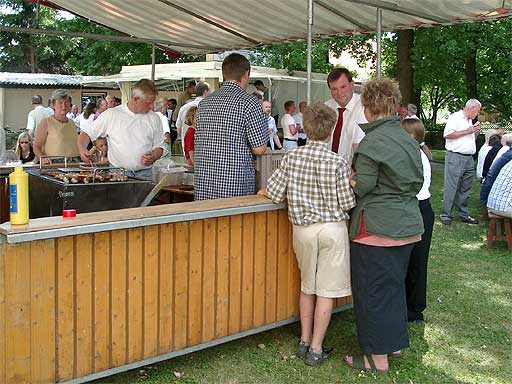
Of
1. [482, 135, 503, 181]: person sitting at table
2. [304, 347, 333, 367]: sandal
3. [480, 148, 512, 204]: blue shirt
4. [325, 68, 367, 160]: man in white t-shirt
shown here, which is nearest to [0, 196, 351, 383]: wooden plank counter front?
[304, 347, 333, 367]: sandal

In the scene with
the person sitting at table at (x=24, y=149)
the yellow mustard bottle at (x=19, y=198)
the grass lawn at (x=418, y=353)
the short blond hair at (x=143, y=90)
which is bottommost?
the grass lawn at (x=418, y=353)

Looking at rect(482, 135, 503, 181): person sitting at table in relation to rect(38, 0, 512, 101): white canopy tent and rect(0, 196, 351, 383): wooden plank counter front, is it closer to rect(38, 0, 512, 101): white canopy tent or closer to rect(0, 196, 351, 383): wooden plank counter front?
rect(38, 0, 512, 101): white canopy tent

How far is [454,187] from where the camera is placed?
8.59m

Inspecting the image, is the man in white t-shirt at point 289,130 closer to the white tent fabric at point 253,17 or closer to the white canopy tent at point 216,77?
the white canopy tent at point 216,77

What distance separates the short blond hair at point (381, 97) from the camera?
12.4 feet

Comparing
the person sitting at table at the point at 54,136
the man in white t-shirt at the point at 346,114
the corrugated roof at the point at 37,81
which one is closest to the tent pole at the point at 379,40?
the man in white t-shirt at the point at 346,114

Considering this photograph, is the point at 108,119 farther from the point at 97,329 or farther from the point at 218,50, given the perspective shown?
the point at 218,50

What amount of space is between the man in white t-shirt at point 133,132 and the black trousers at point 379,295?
207cm

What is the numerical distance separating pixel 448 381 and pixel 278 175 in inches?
65.6

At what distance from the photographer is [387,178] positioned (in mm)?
3695

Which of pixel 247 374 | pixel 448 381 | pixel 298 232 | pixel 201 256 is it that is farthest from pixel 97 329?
pixel 448 381

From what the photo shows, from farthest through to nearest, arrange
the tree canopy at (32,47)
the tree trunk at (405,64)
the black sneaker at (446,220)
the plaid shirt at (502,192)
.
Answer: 1. the tree canopy at (32,47)
2. the tree trunk at (405,64)
3. the black sneaker at (446,220)
4. the plaid shirt at (502,192)

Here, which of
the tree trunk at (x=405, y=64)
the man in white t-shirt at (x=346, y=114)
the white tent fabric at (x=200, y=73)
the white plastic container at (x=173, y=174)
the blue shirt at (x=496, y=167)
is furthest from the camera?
the white tent fabric at (x=200, y=73)

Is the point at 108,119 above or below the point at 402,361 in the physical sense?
above
